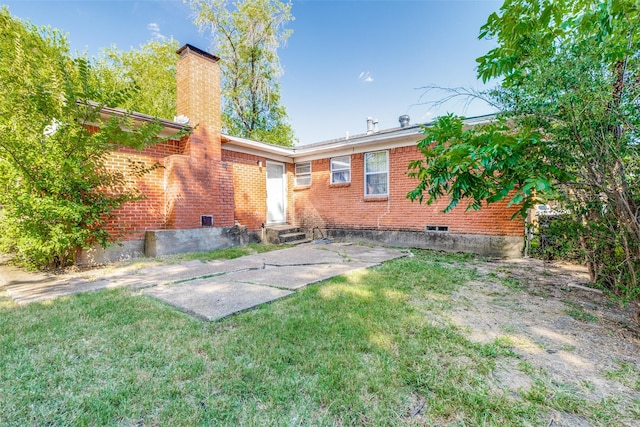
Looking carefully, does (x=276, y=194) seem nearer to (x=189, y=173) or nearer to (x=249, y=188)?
(x=249, y=188)

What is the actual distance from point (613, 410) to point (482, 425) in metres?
0.79

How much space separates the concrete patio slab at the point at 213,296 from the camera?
2.89m

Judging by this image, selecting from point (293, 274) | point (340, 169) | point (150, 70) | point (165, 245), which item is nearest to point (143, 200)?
point (165, 245)

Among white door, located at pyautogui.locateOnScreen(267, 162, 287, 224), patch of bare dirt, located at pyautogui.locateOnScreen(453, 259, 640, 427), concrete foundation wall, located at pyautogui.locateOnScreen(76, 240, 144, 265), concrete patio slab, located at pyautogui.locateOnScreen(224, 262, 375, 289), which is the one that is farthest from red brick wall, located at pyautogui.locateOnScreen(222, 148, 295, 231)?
patch of bare dirt, located at pyautogui.locateOnScreen(453, 259, 640, 427)

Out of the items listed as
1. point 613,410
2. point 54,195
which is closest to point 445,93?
point 613,410

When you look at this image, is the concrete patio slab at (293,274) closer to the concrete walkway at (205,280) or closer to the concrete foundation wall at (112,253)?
the concrete walkway at (205,280)

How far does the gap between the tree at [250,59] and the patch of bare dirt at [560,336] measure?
1597 centimetres

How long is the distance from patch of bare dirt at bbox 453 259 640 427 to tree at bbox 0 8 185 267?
5671 mm

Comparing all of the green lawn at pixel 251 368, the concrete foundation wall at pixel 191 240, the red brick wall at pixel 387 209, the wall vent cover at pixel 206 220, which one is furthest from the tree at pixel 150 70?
the green lawn at pixel 251 368

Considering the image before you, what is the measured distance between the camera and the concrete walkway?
319 centimetres

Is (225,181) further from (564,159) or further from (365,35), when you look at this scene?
(365,35)

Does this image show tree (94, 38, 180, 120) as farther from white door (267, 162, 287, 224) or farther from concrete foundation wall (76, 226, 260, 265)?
concrete foundation wall (76, 226, 260, 265)

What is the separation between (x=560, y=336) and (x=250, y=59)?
17858 millimetres

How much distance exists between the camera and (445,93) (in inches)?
124
